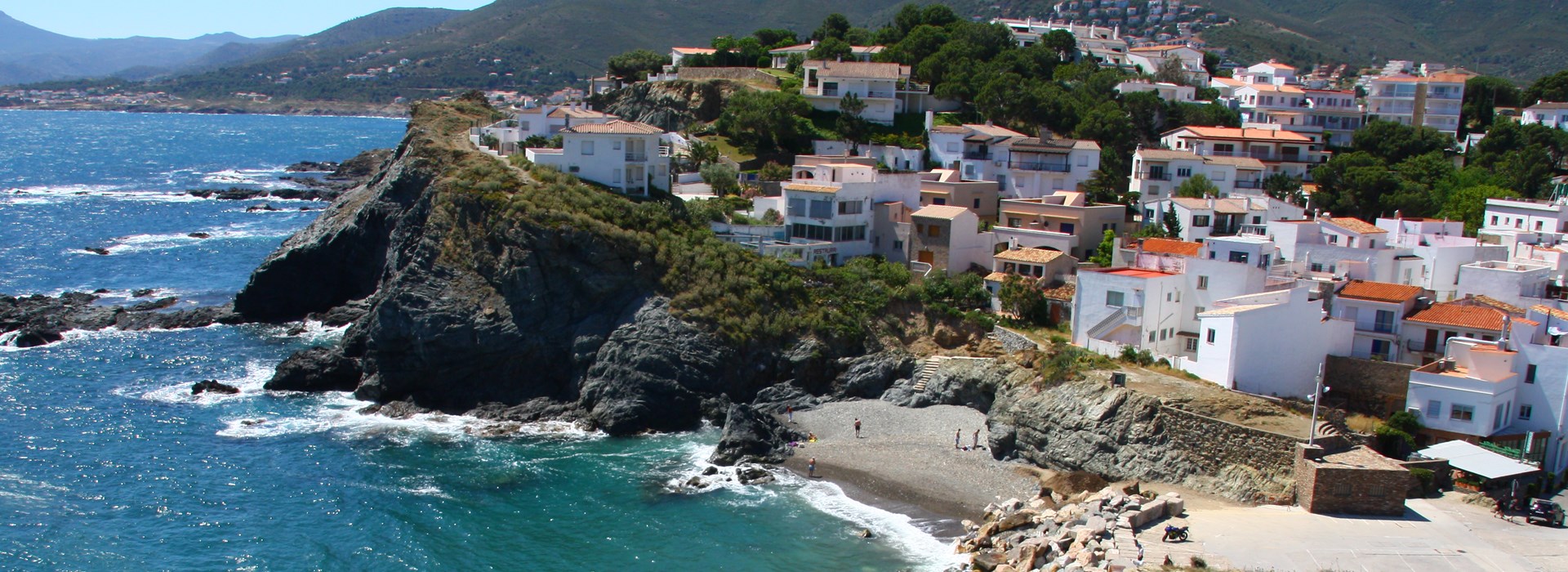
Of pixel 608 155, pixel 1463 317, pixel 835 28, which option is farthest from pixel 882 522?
pixel 835 28

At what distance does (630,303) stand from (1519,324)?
1135 inches

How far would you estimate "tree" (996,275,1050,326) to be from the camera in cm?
4406

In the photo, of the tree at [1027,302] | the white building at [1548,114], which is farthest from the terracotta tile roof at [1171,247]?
the white building at [1548,114]

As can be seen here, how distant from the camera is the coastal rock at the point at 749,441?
37000 millimetres

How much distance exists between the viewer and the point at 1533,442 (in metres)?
31.8

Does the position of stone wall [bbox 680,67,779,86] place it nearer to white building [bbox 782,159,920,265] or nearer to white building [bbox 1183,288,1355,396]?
white building [bbox 782,159,920,265]

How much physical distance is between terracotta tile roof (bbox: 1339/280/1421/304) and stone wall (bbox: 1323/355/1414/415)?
2580 millimetres

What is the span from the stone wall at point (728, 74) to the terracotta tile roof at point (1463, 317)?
45745 millimetres

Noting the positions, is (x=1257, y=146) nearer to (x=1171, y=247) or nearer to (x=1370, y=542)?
(x=1171, y=247)

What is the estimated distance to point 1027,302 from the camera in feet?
144

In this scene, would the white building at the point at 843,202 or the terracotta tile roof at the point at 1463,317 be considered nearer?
the terracotta tile roof at the point at 1463,317

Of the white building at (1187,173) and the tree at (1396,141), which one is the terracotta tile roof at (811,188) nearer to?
the white building at (1187,173)

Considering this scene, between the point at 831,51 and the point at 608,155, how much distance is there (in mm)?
27838

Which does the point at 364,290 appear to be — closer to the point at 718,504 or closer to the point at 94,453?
the point at 94,453
